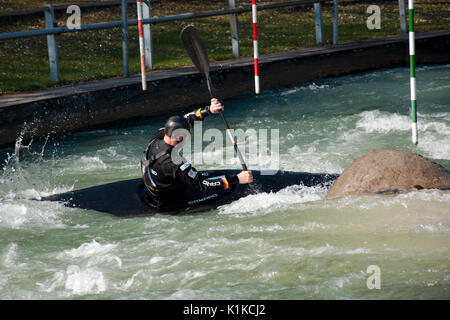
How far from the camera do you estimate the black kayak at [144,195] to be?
571 centimetres

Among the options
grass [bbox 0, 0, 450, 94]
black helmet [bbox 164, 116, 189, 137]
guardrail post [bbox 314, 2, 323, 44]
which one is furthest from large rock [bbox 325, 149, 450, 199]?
guardrail post [bbox 314, 2, 323, 44]

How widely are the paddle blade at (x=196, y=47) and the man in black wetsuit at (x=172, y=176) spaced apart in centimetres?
169

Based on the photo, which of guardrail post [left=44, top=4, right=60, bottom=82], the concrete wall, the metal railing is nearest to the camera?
the concrete wall

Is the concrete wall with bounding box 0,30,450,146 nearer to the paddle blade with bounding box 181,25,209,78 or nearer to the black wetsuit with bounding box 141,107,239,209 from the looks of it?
the paddle blade with bounding box 181,25,209,78

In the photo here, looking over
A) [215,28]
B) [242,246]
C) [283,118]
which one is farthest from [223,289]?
[215,28]

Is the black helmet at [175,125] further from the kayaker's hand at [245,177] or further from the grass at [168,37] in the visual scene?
the grass at [168,37]

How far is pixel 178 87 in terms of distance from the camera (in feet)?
Answer: 31.0

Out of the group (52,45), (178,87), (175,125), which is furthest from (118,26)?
(175,125)

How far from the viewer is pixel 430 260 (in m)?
4.40

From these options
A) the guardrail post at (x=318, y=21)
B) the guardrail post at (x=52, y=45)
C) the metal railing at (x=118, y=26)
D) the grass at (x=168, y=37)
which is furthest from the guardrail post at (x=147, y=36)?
the guardrail post at (x=318, y=21)

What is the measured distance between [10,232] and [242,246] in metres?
1.93

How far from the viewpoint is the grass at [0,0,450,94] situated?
10227mm

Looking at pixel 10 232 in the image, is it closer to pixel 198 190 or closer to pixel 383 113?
pixel 198 190

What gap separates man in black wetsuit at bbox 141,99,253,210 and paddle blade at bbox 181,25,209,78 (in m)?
1.69
